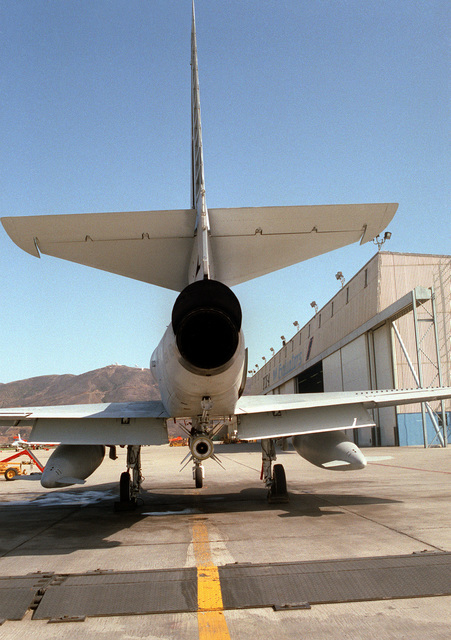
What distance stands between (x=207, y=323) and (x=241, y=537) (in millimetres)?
3069

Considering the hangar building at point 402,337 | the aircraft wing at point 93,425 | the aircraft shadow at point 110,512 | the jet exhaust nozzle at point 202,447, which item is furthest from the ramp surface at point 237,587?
the hangar building at point 402,337

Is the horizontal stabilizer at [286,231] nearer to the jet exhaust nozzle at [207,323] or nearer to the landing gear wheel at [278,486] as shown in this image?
the jet exhaust nozzle at [207,323]

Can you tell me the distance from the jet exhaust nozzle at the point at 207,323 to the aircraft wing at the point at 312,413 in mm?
2582

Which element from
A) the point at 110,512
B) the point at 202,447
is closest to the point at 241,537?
the point at 202,447

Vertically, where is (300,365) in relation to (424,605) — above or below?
above

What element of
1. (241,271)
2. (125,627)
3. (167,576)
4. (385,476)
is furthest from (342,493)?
(125,627)

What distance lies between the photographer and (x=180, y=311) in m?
4.82

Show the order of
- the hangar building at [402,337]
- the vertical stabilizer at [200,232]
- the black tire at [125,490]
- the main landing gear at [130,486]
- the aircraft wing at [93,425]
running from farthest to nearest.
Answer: the hangar building at [402,337] → the black tire at [125,490] → the main landing gear at [130,486] → the aircraft wing at [93,425] → the vertical stabilizer at [200,232]

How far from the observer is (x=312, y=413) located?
788 cm

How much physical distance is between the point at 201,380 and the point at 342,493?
6.63 meters

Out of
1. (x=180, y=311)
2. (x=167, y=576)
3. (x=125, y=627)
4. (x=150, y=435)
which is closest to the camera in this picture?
(x=125, y=627)

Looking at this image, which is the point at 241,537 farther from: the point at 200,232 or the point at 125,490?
the point at 200,232

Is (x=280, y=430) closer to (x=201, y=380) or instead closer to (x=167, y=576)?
(x=201, y=380)

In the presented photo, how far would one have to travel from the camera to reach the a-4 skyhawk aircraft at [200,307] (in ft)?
16.7
